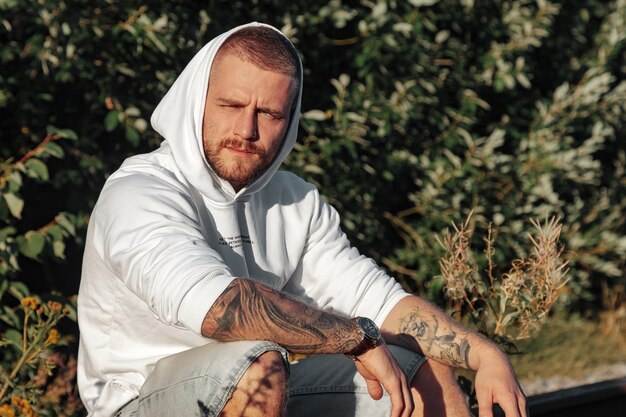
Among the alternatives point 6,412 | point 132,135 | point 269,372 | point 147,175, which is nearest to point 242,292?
point 269,372

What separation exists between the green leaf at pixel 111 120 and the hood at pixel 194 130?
134cm

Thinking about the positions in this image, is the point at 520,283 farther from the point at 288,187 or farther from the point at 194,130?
the point at 194,130

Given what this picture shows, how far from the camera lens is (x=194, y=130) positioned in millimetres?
2939

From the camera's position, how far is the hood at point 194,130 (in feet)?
9.50

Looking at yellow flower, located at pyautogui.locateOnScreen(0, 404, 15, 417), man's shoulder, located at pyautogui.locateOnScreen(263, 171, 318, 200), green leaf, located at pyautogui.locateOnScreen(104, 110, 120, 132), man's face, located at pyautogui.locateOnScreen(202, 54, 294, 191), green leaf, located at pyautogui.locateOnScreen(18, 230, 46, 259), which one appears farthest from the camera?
green leaf, located at pyautogui.locateOnScreen(104, 110, 120, 132)

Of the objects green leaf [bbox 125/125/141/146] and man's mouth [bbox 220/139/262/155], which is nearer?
man's mouth [bbox 220/139/262/155]

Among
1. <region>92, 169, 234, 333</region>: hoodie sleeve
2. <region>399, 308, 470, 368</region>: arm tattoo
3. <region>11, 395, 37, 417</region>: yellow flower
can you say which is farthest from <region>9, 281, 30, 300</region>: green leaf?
<region>399, 308, 470, 368</region>: arm tattoo

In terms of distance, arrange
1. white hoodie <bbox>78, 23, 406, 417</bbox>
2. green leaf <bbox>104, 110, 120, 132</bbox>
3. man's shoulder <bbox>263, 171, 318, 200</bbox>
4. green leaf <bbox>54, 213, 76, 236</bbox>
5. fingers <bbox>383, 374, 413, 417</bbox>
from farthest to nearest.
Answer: green leaf <bbox>104, 110, 120, 132</bbox>
green leaf <bbox>54, 213, 76, 236</bbox>
man's shoulder <bbox>263, 171, 318, 200</bbox>
fingers <bbox>383, 374, 413, 417</bbox>
white hoodie <bbox>78, 23, 406, 417</bbox>

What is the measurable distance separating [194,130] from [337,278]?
72 cm

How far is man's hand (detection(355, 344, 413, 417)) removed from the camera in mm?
2570

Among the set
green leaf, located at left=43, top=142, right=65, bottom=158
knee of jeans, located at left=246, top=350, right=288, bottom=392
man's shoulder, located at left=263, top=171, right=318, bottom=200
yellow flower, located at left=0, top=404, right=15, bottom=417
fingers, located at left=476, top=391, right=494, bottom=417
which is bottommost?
yellow flower, located at left=0, top=404, right=15, bottom=417

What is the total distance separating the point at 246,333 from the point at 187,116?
2.69 feet

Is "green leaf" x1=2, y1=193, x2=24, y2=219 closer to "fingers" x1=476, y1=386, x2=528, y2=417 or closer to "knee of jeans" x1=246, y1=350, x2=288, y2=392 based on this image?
"knee of jeans" x1=246, y1=350, x2=288, y2=392

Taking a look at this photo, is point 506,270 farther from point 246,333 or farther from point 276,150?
point 246,333
